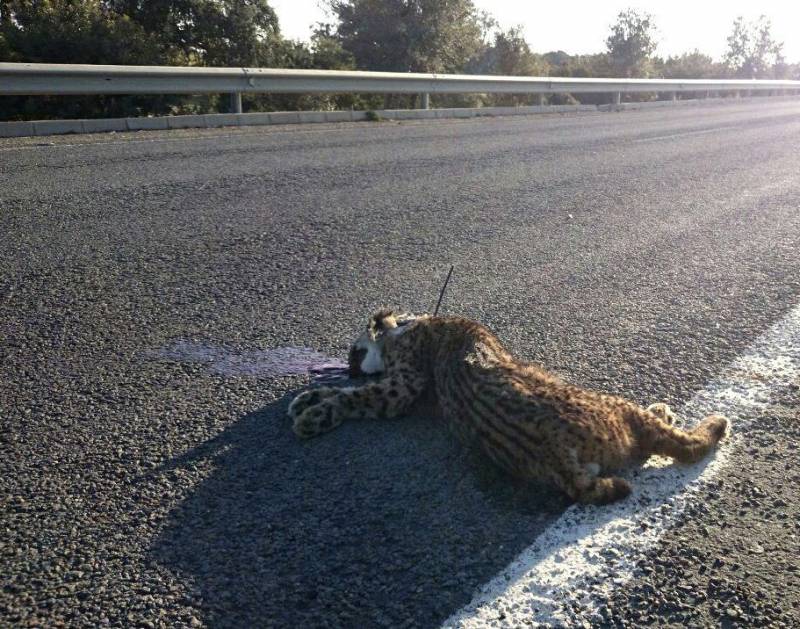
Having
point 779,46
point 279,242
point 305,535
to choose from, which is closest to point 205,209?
point 279,242

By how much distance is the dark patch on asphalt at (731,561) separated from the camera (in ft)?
7.54

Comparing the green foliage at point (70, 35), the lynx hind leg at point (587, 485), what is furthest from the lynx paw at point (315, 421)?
the green foliage at point (70, 35)

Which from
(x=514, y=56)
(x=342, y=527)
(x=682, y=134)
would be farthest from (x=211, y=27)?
(x=342, y=527)

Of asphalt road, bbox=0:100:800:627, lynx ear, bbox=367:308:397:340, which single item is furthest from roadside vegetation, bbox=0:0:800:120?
lynx ear, bbox=367:308:397:340

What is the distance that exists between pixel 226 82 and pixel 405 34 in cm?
1395

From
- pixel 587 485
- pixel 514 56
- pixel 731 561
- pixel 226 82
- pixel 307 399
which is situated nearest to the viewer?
pixel 731 561

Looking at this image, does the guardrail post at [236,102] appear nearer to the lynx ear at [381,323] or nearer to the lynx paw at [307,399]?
the lynx ear at [381,323]

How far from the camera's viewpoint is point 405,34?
2755cm

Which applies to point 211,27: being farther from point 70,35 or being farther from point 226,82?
point 226,82

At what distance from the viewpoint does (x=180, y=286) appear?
520 cm

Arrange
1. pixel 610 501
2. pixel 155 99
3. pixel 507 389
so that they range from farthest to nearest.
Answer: pixel 155 99
pixel 507 389
pixel 610 501

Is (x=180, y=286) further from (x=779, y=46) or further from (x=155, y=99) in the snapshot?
(x=779, y=46)

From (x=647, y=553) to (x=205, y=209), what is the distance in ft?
18.6

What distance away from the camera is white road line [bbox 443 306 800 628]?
2312mm
